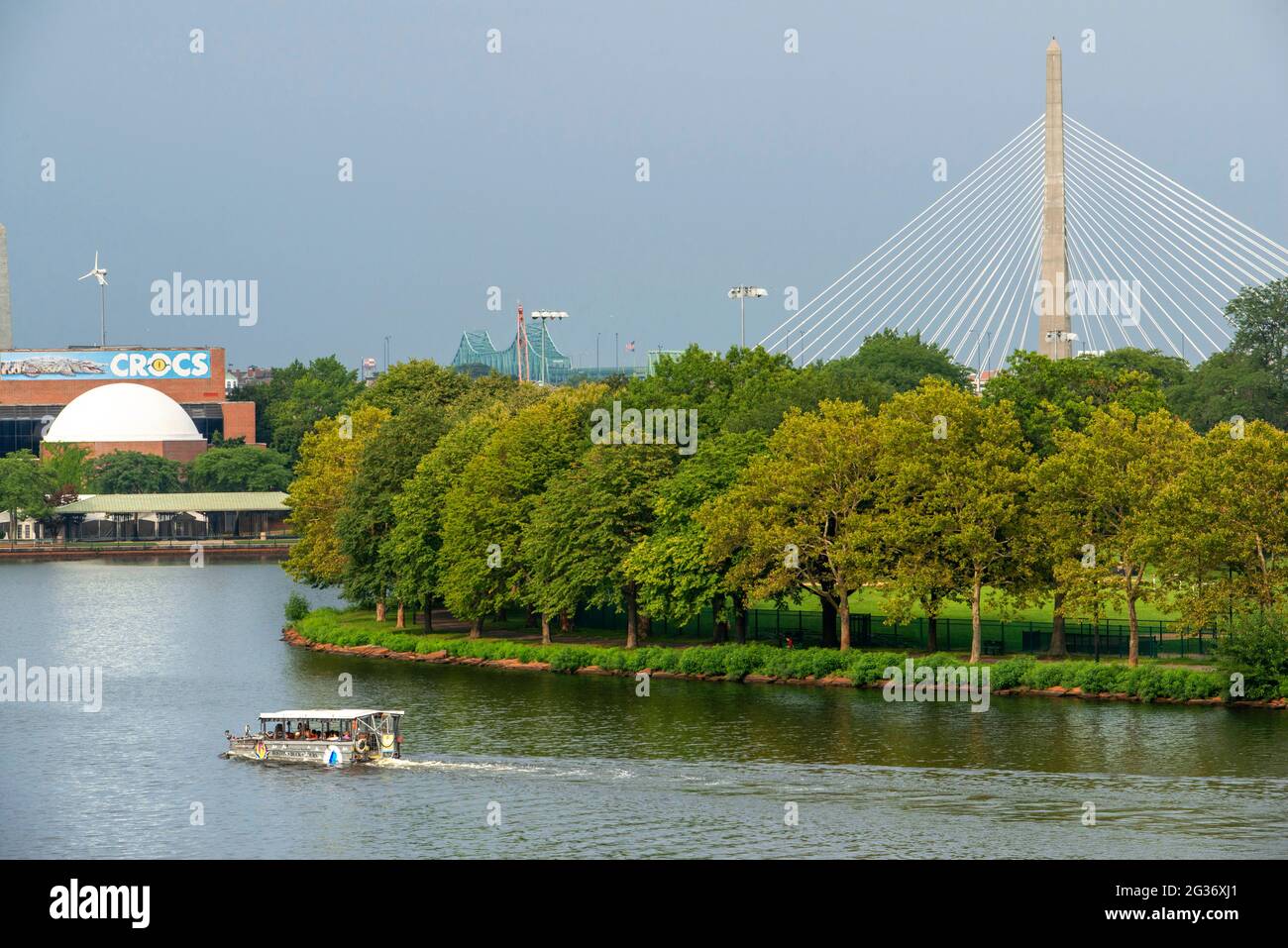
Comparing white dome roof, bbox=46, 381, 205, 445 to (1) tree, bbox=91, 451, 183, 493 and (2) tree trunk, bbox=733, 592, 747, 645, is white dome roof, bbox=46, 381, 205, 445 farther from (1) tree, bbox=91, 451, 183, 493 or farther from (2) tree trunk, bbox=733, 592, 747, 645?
(2) tree trunk, bbox=733, 592, 747, 645

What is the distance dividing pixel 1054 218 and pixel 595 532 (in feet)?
157

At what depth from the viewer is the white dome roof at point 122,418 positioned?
175250mm

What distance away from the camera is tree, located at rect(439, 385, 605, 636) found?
72.6 metres

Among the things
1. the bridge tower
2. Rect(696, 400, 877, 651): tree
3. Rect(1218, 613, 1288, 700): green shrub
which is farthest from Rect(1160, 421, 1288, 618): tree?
the bridge tower

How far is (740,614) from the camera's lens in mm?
68500

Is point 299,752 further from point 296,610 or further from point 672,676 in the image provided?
point 296,610

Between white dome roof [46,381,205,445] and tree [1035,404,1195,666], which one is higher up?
white dome roof [46,381,205,445]

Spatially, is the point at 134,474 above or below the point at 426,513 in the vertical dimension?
above

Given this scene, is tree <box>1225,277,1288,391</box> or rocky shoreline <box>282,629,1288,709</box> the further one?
tree <box>1225,277,1288,391</box>

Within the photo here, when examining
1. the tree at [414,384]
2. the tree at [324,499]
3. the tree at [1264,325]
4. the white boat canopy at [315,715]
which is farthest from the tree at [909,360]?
the white boat canopy at [315,715]

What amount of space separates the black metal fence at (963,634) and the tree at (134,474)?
9493cm

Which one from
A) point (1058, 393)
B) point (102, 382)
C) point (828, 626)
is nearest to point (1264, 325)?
point (1058, 393)

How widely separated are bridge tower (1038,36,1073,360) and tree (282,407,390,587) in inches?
1518

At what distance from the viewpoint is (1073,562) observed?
61.7 meters
